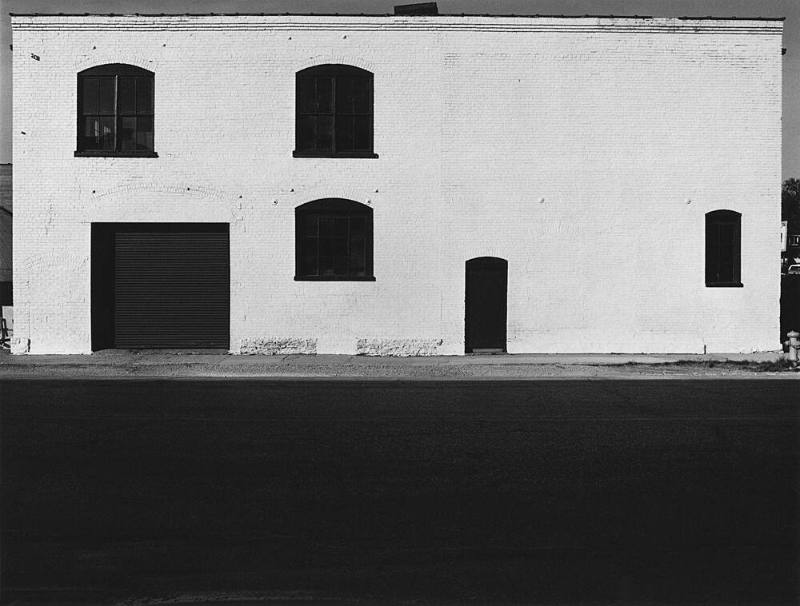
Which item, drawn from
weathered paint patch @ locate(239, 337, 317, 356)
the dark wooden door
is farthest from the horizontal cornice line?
weathered paint patch @ locate(239, 337, 317, 356)

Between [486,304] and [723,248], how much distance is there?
5.76 metres

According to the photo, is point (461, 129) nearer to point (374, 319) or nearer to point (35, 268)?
point (374, 319)

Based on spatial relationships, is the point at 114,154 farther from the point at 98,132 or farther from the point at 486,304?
the point at 486,304

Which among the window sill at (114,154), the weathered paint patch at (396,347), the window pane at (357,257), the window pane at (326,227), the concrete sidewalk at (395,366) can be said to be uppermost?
the window sill at (114,154)

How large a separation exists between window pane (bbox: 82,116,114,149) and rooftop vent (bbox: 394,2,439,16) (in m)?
7.16

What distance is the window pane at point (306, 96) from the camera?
71.2 feet

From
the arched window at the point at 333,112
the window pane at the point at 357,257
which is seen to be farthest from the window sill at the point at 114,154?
the window pane at the point at 357,257

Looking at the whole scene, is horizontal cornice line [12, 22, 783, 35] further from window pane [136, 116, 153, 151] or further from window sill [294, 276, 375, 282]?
window sill [294, 276, 375, 282]

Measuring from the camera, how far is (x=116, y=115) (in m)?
21.8

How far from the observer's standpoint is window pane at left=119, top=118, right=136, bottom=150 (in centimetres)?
2183
